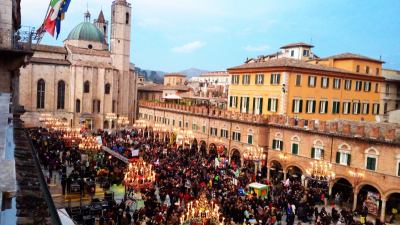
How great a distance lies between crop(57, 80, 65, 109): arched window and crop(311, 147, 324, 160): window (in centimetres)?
4117

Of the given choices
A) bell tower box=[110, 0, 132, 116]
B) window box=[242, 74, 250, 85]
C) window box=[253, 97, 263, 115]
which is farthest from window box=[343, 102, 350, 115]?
bell tower box=[110, 0, 132, 116]

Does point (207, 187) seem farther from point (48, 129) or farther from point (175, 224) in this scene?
point (48, 129)

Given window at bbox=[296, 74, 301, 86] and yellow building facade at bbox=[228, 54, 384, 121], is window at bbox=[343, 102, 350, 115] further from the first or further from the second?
window at bbox=[296, 74, 301, 86]

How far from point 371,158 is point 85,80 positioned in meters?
43.8

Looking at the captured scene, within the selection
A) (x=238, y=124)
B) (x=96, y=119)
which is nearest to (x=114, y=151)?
(x=238, y=124)

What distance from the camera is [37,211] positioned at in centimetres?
497

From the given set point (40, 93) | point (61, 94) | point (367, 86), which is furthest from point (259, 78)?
point (40, 93)

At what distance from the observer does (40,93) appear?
53.5 meters

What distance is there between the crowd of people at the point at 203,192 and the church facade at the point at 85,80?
76.2ft

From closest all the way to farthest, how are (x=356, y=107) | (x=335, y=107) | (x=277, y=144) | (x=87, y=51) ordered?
(x=277, y=144) → (x=335, y=107) → (x=356, y=107) → (x=87, y=51)

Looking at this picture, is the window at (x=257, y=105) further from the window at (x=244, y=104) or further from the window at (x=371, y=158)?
the window at (x=371, y=158)

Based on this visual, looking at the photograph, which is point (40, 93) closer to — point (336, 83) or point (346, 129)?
point (336, 83)

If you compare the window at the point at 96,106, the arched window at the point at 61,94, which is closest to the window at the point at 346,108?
the window at the point at 96,106

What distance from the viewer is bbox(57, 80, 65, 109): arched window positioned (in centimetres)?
5503
